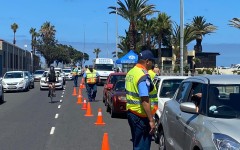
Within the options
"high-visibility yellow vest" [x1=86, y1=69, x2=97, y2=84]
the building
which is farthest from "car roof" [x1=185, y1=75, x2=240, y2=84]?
the building

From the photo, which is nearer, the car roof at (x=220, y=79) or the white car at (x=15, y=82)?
the car roof at (x=220, y=79)

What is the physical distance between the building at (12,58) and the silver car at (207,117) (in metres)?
49.6

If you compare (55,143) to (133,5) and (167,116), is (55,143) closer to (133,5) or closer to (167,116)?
(167,116)

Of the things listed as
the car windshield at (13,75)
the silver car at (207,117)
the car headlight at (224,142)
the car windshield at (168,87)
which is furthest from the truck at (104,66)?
the car headlight at (224,142)

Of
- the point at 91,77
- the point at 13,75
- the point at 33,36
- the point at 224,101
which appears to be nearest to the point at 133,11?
the point at 13,75

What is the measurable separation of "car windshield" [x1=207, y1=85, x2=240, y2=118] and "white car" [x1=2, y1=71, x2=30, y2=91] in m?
29.1

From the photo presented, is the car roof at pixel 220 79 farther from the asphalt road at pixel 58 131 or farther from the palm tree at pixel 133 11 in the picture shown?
the palm tree at pixel 133 11

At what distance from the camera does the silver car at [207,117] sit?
5523mm

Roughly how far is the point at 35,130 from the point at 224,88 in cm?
829

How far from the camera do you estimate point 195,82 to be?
7.50m

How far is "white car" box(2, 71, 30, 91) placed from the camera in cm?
3428

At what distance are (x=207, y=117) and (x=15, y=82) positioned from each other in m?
29.6

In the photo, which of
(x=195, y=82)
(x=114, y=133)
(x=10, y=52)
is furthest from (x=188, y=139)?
(x=10, y=52)

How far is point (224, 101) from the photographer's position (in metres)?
6.61
